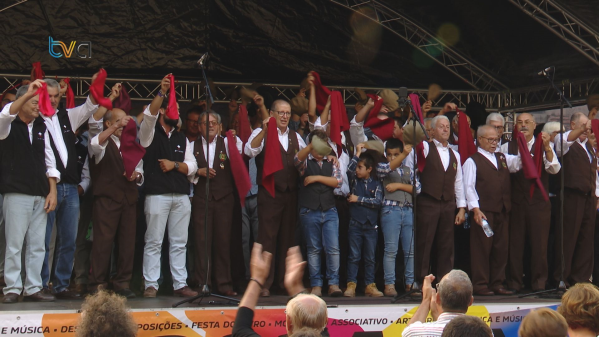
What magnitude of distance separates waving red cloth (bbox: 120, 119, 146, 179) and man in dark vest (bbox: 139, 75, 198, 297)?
106 millimetres

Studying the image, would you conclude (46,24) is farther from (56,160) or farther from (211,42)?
(56,160)

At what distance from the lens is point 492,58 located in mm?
8867

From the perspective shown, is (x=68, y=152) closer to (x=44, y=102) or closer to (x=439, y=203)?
(x=44, y=102)

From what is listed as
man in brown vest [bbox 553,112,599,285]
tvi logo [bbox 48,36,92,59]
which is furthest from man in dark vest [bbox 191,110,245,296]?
man in brown vest [bbox 553,112,599,285]

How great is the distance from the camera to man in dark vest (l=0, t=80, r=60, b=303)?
209 inches

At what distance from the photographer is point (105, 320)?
264cm


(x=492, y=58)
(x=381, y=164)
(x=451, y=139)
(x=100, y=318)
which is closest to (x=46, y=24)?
(x=381, y=164)

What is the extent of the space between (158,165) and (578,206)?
4128mm

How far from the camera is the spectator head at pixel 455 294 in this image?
11.3 ft

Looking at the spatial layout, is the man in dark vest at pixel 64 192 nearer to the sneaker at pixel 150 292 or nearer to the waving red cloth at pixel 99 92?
the waving red cloth at pixel 99 92

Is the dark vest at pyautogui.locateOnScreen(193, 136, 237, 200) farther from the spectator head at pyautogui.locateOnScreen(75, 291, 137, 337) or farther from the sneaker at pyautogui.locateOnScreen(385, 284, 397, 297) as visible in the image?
the spectator head at pyautogui.locateOnScreen(75, 291, 137, 337)

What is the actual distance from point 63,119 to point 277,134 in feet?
6.05

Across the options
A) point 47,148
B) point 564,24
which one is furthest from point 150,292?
point 564,24

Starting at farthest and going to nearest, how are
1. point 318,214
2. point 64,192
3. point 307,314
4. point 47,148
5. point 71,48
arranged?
point 71,48, point 318,214, point 64,192, point 47,148, point 307,314
